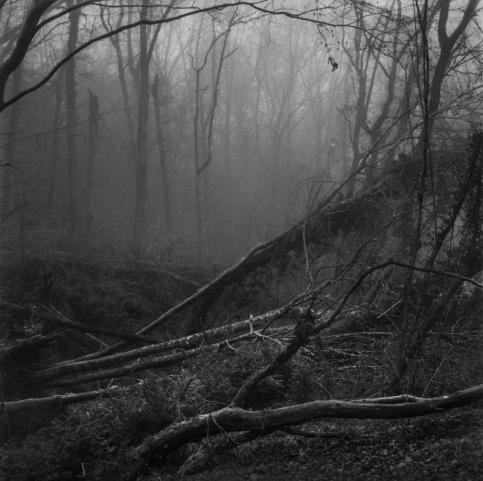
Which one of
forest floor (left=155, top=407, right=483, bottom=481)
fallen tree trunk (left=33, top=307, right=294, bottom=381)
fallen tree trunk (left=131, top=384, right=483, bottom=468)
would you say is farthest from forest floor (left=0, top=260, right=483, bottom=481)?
fallen tree trunk (left=33, top=307, right=294, bottom=381)

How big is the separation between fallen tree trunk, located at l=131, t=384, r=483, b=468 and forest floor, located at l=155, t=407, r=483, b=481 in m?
0.14

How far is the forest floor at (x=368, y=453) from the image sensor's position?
138 inches

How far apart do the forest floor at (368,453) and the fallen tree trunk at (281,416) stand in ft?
0.46

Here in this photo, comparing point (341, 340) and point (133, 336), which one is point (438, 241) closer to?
point (341, 340)

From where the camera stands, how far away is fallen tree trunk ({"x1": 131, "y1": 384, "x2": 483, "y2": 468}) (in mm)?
3992

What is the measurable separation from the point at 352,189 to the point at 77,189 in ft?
49.9

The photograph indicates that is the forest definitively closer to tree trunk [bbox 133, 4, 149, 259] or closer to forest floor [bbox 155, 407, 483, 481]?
forest floor [bbox 155, 407, 483, 481]

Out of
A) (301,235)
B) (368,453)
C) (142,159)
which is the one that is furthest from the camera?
(142,159)

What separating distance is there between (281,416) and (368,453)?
684 millimetres

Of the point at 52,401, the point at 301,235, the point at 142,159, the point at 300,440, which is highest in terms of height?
the point at 142,159

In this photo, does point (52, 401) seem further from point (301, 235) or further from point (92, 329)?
point (301, 235)

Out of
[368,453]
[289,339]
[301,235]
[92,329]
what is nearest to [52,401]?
[92,329]

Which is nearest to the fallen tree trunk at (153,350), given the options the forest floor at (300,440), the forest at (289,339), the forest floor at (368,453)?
the forest at (289,339)

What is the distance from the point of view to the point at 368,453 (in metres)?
3.88
